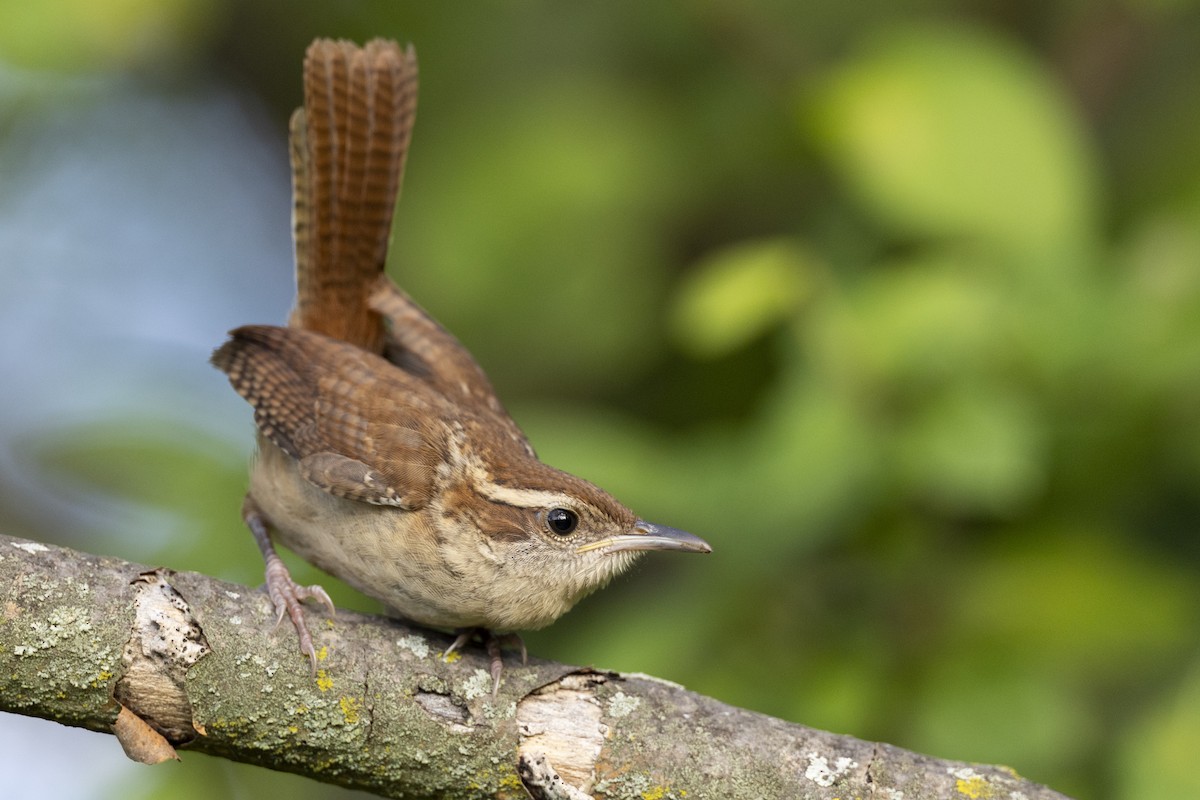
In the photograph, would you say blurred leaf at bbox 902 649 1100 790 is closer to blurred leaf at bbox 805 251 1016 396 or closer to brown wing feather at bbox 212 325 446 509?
blurred leaf at bbox 805 251 1016 396

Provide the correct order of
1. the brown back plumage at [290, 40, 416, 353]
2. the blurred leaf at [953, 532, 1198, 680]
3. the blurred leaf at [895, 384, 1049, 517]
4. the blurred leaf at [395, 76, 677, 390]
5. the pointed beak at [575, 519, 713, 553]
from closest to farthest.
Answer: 1. the pointed beak at [575, 519, 713, 553]
2. the blurred leaf at [895, 384, 1049, 517]
3. the blurred leaf at [953, 532, 1198, 680]
4. the brown back plumage at [290, 40, 416, 353]
5. the blurred leaf at [395, 76, 677, 390]

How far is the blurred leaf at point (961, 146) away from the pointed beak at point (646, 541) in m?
1.15

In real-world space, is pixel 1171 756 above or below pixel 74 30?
below

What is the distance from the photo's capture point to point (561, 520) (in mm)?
2910

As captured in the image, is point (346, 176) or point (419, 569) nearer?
Result: point (419, 569)

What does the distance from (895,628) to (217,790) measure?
1.91 meters

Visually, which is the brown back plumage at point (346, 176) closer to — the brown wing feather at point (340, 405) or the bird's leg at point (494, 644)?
the brown wing feather at point (340, 405)

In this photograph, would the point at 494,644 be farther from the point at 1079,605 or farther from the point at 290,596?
the point at 1079,605

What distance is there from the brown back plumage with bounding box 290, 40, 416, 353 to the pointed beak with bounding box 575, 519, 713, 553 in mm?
1063

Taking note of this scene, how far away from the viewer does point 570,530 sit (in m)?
2.93

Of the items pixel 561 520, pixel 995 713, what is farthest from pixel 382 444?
pixel 995 713

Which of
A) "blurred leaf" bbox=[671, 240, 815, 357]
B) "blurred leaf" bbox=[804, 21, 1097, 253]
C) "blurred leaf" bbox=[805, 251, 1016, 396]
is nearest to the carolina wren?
"blurred leaf" bbox=[671, 240, 815, 357]

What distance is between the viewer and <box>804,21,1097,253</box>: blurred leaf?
3.38 m

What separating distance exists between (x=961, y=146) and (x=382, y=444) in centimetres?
170
